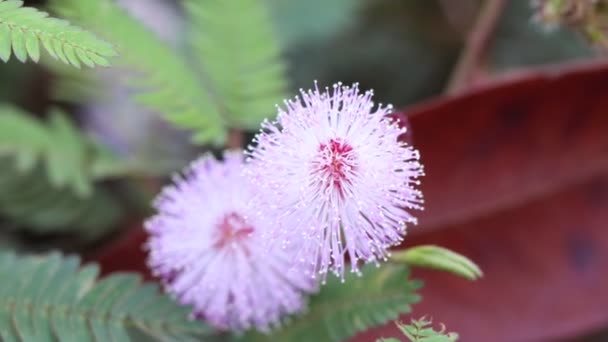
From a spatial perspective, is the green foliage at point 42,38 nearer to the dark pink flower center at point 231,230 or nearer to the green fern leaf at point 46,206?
the dark pink flower center at point 231,230

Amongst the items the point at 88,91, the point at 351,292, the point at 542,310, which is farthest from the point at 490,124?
the point at 88,91

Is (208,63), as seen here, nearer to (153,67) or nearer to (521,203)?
(153,67)

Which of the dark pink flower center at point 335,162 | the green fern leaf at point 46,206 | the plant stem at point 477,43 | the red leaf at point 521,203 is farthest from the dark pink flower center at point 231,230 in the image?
the plant stem at point 477,43

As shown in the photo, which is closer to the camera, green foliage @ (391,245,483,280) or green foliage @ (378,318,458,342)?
green foliage @ (378,318,458,342)

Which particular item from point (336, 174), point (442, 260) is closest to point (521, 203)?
point (442, 260)

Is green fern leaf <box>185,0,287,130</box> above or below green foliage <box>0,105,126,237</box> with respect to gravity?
above

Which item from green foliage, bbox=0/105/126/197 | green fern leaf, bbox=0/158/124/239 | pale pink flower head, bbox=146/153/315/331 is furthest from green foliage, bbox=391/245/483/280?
green fern leaf, bbox=0/158/124/239

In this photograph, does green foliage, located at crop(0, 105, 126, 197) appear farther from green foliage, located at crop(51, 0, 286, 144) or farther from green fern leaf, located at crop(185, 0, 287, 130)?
green fern leaf, located at crop(185, 0, 287, 130)

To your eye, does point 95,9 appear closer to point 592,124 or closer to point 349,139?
point 349,139
